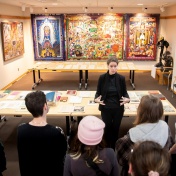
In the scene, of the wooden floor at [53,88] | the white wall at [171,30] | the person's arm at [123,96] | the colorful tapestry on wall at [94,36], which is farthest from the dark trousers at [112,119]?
the colorful tapestry on wall at [94,36]

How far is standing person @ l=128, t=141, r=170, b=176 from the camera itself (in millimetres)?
1086

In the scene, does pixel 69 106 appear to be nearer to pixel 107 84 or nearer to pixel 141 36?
pixel 107 84

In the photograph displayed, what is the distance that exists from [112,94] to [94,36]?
6.74 meters

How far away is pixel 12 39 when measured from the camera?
26.0ft

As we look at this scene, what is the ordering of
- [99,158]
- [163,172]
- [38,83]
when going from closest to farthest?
1. [163,172]
2. [99,158]
3. [38,83]

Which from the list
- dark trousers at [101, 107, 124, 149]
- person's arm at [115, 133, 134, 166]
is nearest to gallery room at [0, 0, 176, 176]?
dark trousers at [101, 107, 124, 149]

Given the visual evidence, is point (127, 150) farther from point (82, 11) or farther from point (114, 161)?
point (82, 11)

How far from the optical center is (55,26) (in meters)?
9.34

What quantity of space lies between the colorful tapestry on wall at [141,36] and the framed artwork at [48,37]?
2.80 m

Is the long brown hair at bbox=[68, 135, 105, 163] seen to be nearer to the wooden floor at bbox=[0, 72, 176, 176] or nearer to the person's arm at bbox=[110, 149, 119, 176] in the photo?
the person's arm at bbox=[110, 149, 119, 176]

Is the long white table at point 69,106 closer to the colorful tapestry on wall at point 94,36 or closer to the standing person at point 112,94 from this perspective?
the standing person at point 112,94

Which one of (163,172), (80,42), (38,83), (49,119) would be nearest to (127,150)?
(163,172)

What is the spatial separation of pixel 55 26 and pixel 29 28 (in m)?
1.16

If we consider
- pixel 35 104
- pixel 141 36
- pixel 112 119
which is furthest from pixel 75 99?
pixel 141 36
